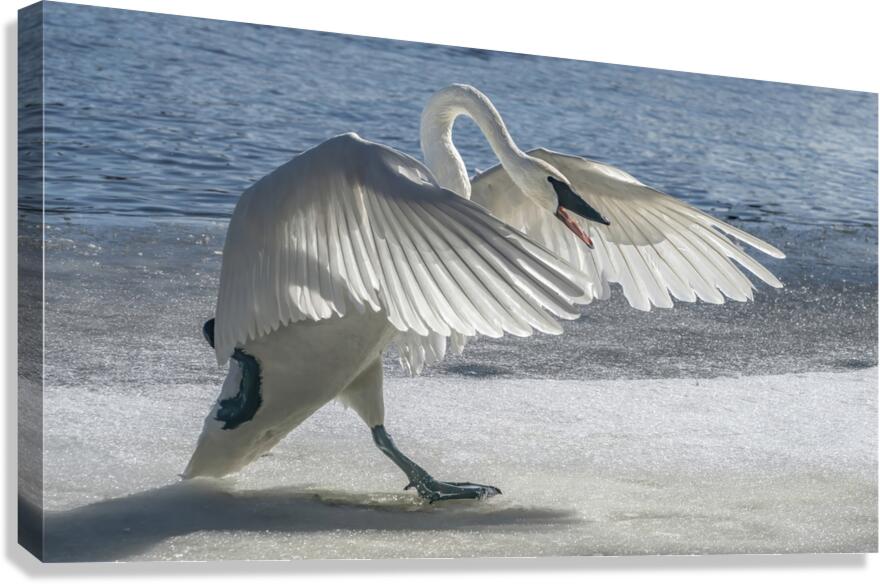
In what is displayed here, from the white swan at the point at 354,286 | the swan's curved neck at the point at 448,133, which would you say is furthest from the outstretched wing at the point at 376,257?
the swan's curved neck at the point at 448,133

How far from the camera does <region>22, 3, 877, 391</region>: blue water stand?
3.74 m

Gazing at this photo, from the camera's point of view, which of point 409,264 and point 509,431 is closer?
point 409,264

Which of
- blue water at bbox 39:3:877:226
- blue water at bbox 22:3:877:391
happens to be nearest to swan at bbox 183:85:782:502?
blue water at bbox 22:3:877:391

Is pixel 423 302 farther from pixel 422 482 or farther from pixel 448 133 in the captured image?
pixel 422 482

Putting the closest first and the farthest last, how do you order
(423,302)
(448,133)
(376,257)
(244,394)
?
(423,302) < (376,257) < (244,394) < (448,133)

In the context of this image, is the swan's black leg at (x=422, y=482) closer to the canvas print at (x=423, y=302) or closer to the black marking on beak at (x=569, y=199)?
the canvas print at (x=423, y=302)

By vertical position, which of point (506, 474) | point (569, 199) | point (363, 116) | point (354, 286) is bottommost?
point (506, 474)

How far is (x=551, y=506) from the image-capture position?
4027 mm

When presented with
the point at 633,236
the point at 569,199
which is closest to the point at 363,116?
the point at 633,236

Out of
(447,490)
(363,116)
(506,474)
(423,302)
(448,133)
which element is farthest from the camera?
(363,116)

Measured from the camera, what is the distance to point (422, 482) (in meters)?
3.84

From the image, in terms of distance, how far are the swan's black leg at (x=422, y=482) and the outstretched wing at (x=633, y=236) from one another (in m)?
0.70

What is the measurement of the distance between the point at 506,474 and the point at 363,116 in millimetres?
1281

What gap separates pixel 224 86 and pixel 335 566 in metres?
1.54
